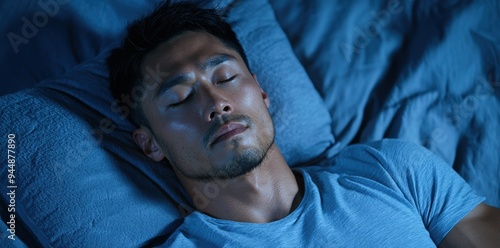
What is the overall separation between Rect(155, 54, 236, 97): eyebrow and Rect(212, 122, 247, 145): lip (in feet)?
0.49

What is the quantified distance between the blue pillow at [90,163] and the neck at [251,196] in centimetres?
9

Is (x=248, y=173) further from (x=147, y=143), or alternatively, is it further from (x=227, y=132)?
(x=147, y=143)

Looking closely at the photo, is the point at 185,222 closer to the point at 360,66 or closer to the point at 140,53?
the point at 140,53

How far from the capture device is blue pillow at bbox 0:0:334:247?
3.42 feet

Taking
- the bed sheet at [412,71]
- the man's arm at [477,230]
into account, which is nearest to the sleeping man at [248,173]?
the man's arm at [477,230]

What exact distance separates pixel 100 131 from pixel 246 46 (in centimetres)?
47

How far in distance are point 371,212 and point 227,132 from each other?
0.36m

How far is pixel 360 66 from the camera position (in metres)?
1.49

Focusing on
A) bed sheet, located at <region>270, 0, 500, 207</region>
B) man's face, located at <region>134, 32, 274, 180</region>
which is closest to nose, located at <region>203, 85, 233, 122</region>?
man's face, located at <region>134, 32, 274, 180</region>

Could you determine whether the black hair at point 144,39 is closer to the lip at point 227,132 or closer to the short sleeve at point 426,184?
the lip at point 227,132

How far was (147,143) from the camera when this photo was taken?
1206mm

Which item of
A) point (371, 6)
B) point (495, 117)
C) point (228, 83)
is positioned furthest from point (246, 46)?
point (495, 117)

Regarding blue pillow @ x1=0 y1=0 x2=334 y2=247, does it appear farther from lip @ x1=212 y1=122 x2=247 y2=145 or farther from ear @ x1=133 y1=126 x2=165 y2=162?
lip @ x1=212 y1=122 x2=247 y2=145

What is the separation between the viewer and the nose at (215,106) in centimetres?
105
